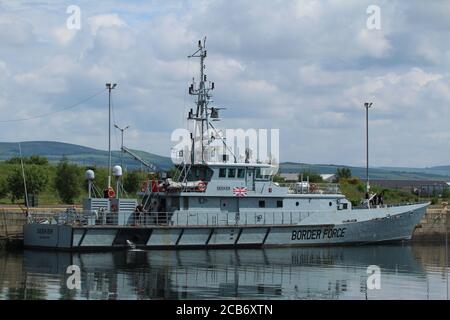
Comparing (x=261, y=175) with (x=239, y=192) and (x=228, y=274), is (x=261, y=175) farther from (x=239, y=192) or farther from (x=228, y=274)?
(x=228, y=274)

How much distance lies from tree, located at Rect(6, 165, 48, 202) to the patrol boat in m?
19.8

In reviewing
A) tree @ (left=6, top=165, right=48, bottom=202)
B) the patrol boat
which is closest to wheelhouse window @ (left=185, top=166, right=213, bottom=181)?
the patrol boat

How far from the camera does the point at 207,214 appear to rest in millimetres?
44875

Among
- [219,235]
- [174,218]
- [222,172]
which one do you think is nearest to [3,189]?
[174,218]

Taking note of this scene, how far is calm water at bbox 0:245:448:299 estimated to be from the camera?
102 feet

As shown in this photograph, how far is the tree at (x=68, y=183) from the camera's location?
6762 cm

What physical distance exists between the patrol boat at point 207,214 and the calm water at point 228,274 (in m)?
0.99

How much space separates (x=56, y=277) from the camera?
3441 centimetres

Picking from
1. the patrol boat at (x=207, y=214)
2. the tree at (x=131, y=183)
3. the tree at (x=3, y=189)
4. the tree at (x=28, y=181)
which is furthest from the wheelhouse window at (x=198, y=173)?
the tree at (x=131, y=183)

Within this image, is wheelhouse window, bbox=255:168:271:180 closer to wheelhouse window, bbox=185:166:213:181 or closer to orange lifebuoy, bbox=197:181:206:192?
wheelhouse window, bbox=185:166:213:181

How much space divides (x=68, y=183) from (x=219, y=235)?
26629mm
